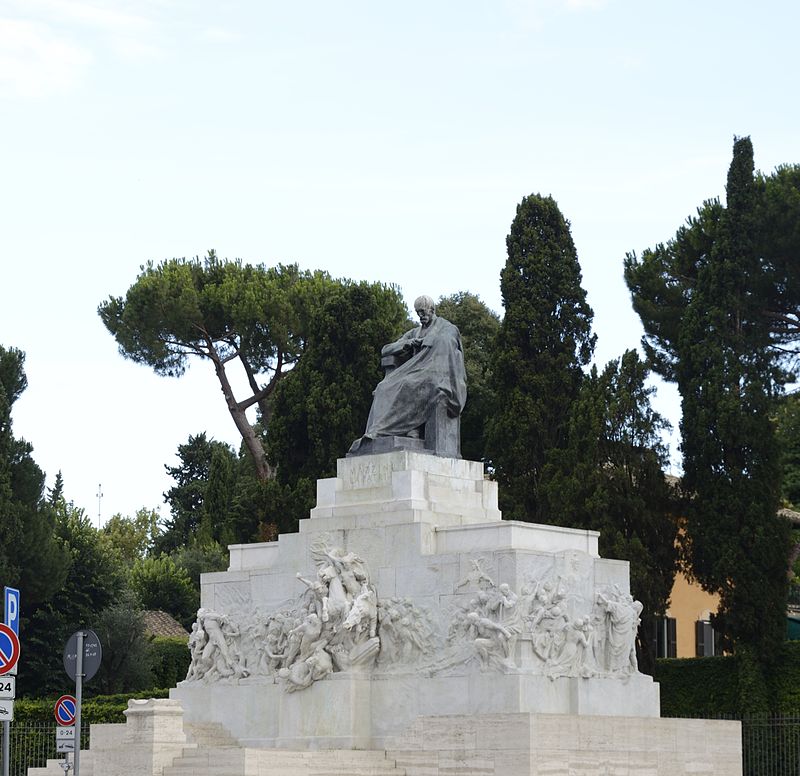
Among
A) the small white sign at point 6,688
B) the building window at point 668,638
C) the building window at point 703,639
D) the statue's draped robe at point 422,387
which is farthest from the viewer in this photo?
the building window at point 703,639

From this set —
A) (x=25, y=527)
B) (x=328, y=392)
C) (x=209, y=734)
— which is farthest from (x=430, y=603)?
(x=328, y=392)

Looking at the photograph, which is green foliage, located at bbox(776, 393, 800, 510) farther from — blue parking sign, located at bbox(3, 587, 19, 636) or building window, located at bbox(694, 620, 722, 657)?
blue parking sign, located at bbox(3, 587, 19, 636)

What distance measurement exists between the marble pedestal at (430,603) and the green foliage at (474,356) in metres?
15.1

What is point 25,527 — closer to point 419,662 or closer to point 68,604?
point 68,604

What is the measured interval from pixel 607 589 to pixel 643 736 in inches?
78.0

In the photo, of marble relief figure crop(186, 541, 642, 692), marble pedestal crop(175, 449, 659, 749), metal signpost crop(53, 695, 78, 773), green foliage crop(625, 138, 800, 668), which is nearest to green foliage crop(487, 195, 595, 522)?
green foliage crop(625, 138, 800, 668)

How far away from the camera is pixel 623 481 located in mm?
30781

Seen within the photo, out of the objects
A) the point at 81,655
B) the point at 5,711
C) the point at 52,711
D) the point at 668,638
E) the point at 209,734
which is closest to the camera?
the point at 5,711

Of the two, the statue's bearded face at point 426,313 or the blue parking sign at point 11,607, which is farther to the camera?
the statue's bearded face at point 426,313

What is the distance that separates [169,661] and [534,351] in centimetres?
1060

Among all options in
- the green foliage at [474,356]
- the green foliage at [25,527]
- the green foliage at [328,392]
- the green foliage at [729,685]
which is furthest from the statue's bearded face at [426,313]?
the green foliage at [474,356]

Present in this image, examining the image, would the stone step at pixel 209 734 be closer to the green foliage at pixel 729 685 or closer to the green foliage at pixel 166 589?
the green foliage at pixel 729 685

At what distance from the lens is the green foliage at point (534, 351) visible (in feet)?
106

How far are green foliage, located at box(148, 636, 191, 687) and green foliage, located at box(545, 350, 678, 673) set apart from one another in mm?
10113
